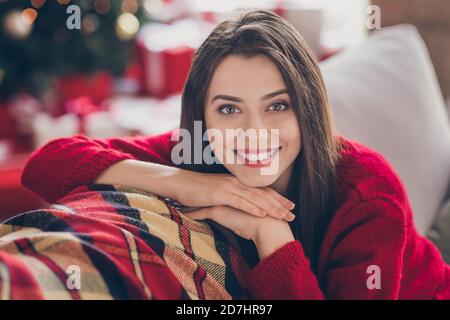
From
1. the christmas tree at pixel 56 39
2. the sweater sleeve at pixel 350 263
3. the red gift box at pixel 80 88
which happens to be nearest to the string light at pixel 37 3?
the christmas tree at pixel 56 39

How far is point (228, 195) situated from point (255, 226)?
0.06 meters

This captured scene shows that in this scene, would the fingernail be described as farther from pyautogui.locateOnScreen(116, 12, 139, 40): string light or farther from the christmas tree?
pyautogui.locateOnScreen(116, 12, 139, 40): string light

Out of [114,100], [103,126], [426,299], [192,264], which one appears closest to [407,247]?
[426,299]

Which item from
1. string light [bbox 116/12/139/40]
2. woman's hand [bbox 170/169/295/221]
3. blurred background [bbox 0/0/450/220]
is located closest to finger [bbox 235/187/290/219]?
woman's hand [bbox 170/169/295/221]

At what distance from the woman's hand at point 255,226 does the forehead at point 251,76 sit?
18cm

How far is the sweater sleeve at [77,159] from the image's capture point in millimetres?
928

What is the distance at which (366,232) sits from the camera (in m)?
0.85

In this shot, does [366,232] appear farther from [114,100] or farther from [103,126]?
[114,100]

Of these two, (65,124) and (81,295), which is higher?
(81,295)

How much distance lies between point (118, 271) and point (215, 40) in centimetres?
37

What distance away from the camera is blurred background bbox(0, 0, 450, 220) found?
7.52 ft

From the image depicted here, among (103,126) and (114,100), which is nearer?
(103,126)

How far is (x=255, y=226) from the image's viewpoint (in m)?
0.85

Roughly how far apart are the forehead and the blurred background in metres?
1.30
